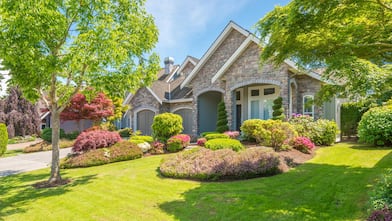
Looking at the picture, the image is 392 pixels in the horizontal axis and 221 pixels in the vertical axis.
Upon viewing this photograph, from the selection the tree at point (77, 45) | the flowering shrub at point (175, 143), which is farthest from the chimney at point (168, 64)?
the tree at point (77, 45)

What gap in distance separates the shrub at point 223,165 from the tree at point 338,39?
286 cm

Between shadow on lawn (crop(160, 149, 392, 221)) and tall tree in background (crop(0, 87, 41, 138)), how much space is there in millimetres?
→ 27923

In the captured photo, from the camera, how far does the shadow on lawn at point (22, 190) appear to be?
645 centimetres

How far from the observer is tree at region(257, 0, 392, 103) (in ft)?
17.0

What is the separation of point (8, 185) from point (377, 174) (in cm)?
1207

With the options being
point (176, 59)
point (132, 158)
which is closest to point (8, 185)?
point (132, 158)

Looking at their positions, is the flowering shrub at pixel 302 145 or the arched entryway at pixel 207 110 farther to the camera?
the arched entryway at pixel 207 110

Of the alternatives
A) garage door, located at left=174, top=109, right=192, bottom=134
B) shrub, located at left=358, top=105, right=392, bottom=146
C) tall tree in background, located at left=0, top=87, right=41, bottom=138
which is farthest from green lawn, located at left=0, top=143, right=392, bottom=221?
tall tree in background, located at left=0, top=87, right=41, bottom=138

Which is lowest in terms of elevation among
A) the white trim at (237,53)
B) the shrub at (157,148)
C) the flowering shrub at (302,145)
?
the shrub at (157,148)

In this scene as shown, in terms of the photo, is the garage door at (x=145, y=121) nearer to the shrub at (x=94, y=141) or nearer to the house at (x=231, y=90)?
the house at (x=231, y=90)

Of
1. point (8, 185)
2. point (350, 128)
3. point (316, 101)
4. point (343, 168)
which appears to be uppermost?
point (316, 101)

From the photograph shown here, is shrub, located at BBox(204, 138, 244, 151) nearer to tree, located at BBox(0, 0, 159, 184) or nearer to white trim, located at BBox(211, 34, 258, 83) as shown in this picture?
tree, located at BBox(0, 0, 159, 184)

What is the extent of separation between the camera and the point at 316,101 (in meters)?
8.03

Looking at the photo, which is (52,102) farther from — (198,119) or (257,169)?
(198,119)
